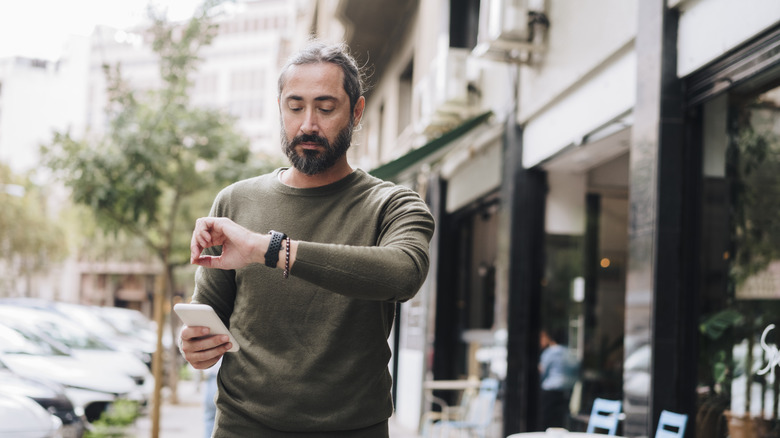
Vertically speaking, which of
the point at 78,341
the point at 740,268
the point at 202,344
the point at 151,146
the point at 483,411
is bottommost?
the point at 483,411

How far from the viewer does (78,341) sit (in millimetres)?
11344

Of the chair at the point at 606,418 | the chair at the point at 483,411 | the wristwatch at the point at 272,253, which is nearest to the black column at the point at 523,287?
the chair at the point at 483,411

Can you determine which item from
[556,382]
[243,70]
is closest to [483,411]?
[556,382]

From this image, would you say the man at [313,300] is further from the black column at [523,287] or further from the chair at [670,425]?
the black column at [523,287]

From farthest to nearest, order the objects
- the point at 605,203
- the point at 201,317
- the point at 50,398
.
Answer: the point at 605,203
the point at 50,398
the point at 201,317

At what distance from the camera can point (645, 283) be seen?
4.88 meters

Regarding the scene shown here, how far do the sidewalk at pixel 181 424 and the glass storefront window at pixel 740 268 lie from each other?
259 inches

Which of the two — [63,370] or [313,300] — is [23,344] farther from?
[313,300]

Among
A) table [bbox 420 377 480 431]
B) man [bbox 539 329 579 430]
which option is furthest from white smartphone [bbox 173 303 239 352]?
table [bbox 420 377 480 431]

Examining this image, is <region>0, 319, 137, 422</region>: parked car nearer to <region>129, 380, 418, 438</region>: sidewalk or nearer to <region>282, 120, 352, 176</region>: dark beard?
<region>129, 380, 418, 438</region>: sidewalk

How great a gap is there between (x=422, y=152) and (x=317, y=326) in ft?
21.8

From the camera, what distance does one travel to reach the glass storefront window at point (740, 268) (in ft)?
13.7

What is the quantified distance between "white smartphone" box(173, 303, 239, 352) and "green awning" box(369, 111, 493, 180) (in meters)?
6.40

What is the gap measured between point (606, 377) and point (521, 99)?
2.79 metres
